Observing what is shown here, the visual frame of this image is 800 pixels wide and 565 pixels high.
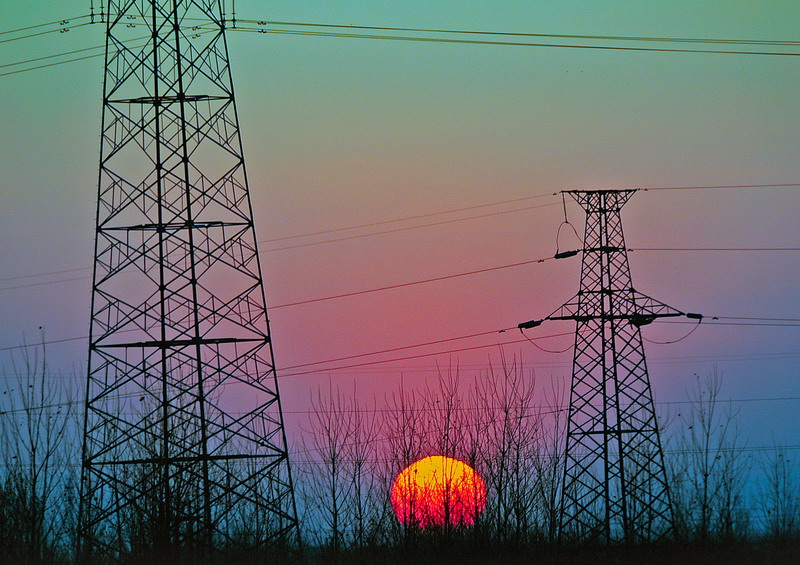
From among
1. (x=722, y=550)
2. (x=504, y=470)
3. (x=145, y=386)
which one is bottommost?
(x=722, y=550)

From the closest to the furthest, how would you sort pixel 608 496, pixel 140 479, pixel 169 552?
pixel 169 552 → pixel 140 479 → pixel 608 496

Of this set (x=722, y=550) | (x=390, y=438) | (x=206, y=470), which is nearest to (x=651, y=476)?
(x=722, y=550)

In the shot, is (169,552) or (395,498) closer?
(169,552)

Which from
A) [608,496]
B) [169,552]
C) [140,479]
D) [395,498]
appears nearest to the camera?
[169,552]

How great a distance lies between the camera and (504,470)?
25.5 meters

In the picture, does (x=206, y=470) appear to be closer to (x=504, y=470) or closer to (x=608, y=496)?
(x=504, y=470)

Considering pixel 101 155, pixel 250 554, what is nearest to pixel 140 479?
pixel 250 554

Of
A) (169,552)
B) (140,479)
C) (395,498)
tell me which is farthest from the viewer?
(395,498)

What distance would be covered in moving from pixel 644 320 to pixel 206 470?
61.7 feet

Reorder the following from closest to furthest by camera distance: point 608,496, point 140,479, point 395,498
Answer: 1. point 140,479
2. point 395,498
3. point 608,496

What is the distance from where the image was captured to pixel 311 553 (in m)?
24.6

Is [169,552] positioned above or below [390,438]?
below

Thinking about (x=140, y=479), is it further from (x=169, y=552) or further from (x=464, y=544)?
(x=464, y=544)

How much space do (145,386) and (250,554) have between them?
4491mm
